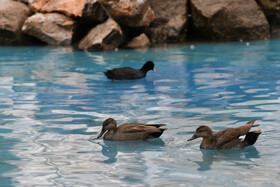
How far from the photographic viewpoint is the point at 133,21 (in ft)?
64.3

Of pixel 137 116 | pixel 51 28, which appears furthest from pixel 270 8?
pixel 137 116

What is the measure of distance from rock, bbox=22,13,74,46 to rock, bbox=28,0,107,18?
0.83ft

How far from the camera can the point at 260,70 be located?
45.7 ft

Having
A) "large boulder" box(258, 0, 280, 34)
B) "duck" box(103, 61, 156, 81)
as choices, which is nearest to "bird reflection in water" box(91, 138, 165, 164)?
"duck" box(103, 61, 156, 81)

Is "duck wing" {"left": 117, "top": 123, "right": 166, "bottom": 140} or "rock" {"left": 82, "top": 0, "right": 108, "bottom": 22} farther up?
"rock" {"left": 82, "top": 0, "right": 108, "bottom": 22}

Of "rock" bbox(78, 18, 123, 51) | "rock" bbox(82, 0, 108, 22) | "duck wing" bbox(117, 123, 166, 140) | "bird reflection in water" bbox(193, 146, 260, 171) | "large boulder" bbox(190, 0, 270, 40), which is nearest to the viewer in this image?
"bird reflection in water" bbox(193, 146, 260, 171)

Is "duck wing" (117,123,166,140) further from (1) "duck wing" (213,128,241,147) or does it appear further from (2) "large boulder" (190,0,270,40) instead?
(2) "large boulder" (190,0,270,40)

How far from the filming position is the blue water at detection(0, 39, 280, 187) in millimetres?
6391

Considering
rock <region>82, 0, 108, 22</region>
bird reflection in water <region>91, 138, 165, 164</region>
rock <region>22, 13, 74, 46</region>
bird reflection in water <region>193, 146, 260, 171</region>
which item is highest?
rock <region>82, 0, 108, 22</region>

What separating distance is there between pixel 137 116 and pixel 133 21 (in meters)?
10.8

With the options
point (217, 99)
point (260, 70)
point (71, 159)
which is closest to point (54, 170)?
point (71, 159)

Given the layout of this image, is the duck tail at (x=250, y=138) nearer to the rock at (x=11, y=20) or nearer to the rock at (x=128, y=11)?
the rock at (x=128, y=11)

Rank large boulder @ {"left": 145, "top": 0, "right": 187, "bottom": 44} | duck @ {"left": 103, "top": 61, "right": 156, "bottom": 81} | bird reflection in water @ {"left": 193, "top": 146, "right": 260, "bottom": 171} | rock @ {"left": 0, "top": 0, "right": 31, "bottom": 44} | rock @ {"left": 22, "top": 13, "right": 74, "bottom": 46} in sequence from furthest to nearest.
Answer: large boulder @ {"left": 145, "top": 0, "right": 187, "bottom": 44} → rock @ {"left": 0, "top": 0, "right": 31, "bottom": 44} → rock @ {"left": 22, "top": 13, "right": 74, "bottom": 46} → duck @ {"left": 103, "top": 61, "right": 156, "bottom": 81} → bird reflection in water @ {"left": 193, "top": 146, "right": 260, "bottom": 171}

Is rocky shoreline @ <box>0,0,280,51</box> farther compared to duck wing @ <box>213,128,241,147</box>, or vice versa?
rocky shoreline @ <box>0,0,280,51</box>
